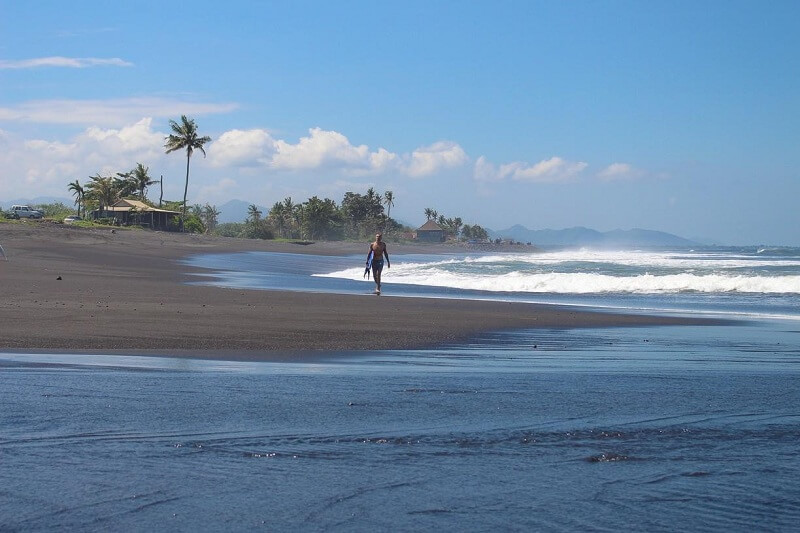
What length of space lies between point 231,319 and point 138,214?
73995 mm

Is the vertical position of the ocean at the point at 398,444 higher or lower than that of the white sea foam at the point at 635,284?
lower

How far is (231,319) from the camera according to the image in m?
12.8

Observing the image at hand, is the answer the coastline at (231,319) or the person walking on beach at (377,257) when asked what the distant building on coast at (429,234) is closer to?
the person walking on beach at (377,257)

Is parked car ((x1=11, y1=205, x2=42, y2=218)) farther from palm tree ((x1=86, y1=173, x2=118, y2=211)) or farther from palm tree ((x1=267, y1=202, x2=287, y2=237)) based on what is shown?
palm tree ((x1=267, y1=202, x2=287, y2=237))

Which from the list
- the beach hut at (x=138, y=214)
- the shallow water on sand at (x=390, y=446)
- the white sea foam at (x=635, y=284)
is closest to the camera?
the shallow water on sand at (x=390, y=446)

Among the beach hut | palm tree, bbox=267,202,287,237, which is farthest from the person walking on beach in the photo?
palm tree, bbox=267,202,287,237

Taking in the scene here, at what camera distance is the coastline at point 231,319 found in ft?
32.8

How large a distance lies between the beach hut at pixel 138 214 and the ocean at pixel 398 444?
7726 centimetres

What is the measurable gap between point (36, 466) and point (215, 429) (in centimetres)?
126

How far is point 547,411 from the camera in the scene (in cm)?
655

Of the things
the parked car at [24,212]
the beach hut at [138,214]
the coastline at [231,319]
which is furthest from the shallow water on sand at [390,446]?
the beach hut at [138,214]

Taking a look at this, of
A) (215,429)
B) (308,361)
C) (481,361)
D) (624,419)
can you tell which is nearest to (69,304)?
(308,361)

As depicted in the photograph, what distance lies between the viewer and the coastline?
32.8ft

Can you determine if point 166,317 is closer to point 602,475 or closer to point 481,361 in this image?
point 481,361
